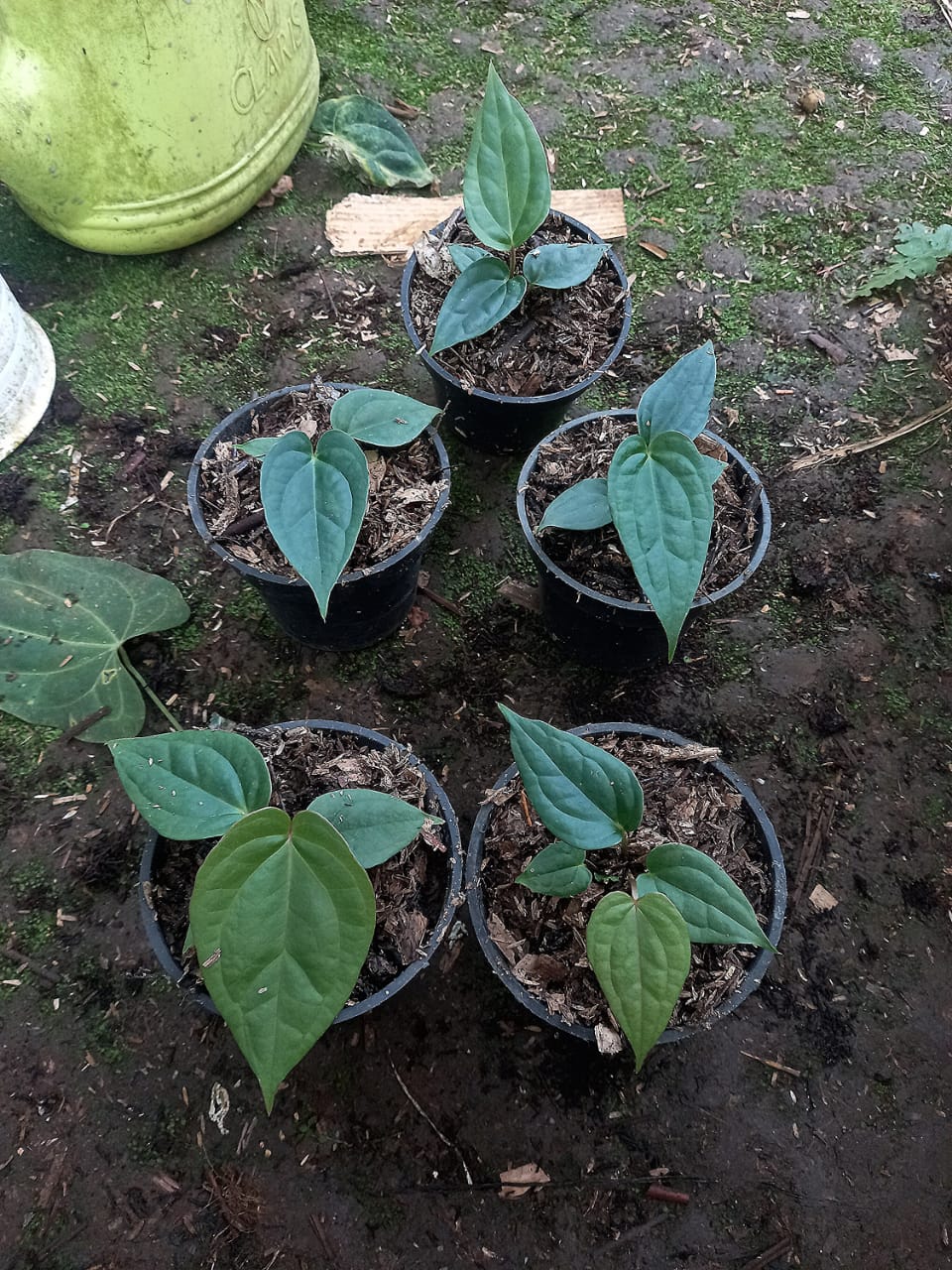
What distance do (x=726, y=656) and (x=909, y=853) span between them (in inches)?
22.2

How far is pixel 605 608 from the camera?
1558 millimetres

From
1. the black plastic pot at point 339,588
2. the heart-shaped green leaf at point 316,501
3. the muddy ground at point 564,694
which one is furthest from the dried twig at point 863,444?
the heart-shaped green leaf at point 316,501

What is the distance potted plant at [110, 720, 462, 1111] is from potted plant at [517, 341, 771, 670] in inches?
19.9

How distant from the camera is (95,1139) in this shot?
1423mm

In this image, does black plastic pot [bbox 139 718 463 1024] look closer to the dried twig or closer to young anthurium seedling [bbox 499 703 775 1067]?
young anthurium seedling [bbox 499 703 775 1067]

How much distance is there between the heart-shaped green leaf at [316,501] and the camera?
1276mm

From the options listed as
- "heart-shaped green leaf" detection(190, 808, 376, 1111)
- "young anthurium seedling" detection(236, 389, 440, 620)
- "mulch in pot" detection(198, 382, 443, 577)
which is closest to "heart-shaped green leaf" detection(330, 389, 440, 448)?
"young anthurium seedling" detection(236, 389, 440, 620)

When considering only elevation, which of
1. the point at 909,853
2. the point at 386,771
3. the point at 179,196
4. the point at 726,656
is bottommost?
the point at 909,853

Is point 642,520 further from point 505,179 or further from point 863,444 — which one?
point 863,444

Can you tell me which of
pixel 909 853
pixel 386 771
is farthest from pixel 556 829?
pixel 909 853

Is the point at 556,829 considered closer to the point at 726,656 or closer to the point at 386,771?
the point at 386,771

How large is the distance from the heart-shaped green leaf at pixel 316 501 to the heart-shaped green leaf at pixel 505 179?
0.62 meters

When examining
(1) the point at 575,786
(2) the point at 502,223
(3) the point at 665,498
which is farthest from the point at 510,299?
(1) the point at 575,786

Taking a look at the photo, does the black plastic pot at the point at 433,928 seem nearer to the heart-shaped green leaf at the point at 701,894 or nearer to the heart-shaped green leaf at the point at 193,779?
the heart-shaped green leaf at the point at 193,779
